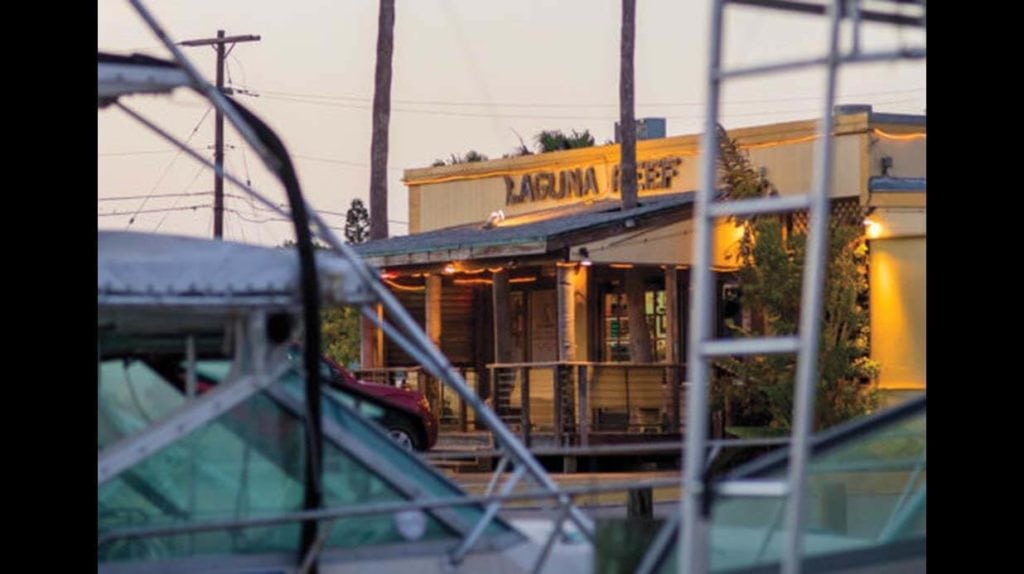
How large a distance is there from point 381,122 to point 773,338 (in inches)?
1245

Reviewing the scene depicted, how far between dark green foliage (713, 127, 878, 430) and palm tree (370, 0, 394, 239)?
1023 centimetres

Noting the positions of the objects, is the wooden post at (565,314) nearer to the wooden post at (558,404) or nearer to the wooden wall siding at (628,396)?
the wooden wall siding at (628,396)

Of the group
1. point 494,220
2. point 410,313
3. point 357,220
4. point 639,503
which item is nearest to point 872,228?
point 494,220

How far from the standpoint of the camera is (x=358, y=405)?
849cm

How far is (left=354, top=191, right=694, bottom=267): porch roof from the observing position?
2848cm

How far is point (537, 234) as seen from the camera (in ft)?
93.8

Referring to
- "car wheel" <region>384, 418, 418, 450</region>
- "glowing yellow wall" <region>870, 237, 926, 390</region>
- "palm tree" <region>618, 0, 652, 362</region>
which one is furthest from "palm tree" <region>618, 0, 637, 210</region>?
"car wheel" <region>384, 418, 418, 450</region>

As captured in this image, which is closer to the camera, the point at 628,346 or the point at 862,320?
the point at 862,320

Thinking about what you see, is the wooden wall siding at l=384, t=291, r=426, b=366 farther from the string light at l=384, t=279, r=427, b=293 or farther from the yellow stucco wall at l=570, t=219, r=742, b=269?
the yellow stucco wall at l=570, t=219, r=742, b=269

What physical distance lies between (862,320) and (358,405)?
62.9 feet

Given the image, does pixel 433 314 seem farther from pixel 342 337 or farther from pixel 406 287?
pixel 342 337

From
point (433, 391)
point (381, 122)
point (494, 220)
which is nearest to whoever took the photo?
point (433, 391)
